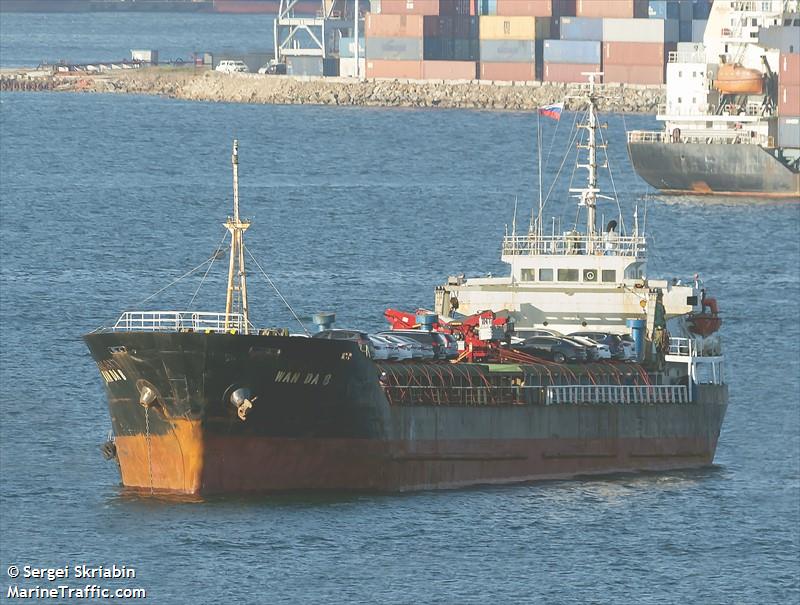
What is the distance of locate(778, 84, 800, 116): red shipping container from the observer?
15425cm

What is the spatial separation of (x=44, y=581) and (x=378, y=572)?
7417mm

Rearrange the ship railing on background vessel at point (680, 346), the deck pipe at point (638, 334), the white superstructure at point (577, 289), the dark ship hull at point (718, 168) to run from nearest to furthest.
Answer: the deck pipe at point (638, 334) → the ship railing on background vessel at point (680, 346) → the white superstructure at point (577, 289) → the dark ship hull at point (718, 168)

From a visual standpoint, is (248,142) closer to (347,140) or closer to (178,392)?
(347,140)

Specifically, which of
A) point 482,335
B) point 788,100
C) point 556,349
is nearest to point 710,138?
point 788,100

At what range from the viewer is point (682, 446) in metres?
66.0

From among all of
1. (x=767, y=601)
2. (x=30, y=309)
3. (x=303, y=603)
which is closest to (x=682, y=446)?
(x=767, y=601)

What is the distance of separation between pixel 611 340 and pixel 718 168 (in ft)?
285

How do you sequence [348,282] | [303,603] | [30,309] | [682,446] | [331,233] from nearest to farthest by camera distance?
[303,603] < [682,446] < [30,309] < [348,282] < [331,233]

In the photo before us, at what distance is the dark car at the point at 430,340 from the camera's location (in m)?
64.1

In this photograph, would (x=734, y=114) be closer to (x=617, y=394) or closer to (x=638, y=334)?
(x=638, y=334)

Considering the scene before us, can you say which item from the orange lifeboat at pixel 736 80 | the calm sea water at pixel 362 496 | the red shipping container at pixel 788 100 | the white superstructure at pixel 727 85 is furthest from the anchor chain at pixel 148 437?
the orange lifeboat at pixel 736 80

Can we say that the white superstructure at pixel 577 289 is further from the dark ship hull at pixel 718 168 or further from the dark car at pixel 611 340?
the dark ship hull at pixel 718 168

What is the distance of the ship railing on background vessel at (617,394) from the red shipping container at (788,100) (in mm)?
90345

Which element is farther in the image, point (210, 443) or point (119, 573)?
point (210, 443)
